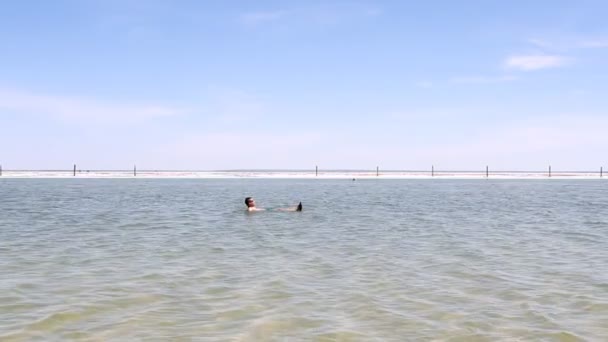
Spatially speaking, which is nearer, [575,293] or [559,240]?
[575,293]

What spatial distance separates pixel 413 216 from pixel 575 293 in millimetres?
16992

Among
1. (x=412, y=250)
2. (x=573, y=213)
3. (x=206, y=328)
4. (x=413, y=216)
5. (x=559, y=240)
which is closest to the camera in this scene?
(x=206, y=328)

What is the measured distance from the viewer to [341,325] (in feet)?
25.6

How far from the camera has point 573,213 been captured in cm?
2866

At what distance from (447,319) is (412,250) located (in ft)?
23.3

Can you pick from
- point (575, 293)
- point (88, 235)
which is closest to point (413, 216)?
point (88, 235)

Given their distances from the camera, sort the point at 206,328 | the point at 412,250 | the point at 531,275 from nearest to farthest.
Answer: the point at 206,328
the point at 531,275
the point at 412,250

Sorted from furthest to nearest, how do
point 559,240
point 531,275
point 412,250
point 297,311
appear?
point 559,240 → point 412,250 → point 531,275 → point 297,311

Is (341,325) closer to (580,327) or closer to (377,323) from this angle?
(377,323)

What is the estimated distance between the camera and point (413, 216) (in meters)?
26.7

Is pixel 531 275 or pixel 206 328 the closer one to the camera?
pixel 206 328

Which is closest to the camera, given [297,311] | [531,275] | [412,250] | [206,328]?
[206,328]

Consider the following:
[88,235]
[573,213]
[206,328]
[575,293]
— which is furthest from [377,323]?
[573,213]

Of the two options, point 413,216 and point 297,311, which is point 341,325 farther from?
point 413,216
